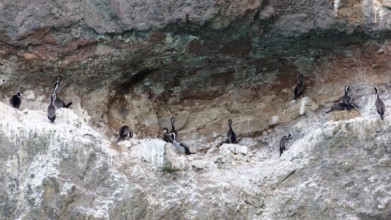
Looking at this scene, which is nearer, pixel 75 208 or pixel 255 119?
pixel 75 208

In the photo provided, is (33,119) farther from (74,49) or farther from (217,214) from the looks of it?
(217,214)

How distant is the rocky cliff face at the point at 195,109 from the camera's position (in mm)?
15938

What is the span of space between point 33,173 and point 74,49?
9.56 feet

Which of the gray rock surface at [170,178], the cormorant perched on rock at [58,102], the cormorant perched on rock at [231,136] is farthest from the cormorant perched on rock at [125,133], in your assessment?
the cormorant perched on rock at [231,136]

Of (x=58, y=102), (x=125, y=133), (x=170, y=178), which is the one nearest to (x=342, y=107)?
(x=170, y=178)

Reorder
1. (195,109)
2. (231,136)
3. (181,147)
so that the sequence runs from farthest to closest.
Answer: (195,109)
(231,136)
(181,147)

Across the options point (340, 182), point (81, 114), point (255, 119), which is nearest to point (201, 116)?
point (255, 119)

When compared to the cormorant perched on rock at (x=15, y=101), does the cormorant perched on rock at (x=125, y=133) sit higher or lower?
lower

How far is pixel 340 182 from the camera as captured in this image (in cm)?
1641

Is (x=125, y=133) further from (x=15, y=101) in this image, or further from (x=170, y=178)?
(x=15, y=101)

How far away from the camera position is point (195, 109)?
19.1 metres

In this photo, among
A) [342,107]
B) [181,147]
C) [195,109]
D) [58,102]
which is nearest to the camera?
[342,107]

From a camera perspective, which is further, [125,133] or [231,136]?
[231,136]

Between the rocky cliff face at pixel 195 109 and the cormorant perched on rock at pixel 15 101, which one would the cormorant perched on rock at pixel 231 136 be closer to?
the rocky cliff face at pixel 195 109
